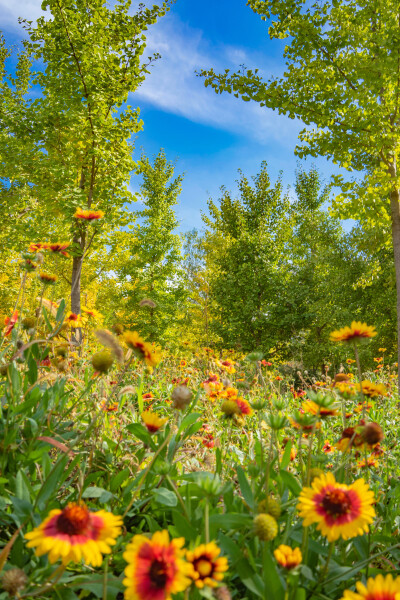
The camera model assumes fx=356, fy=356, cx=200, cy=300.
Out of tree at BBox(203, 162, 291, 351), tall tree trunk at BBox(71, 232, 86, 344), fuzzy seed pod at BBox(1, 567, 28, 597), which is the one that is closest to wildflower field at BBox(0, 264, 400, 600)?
fuzzy seed pod at BBox(1, 567, 28, 597)

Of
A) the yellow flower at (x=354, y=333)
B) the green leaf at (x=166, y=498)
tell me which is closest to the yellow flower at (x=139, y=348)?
the green leaf at (x=166, y=498)

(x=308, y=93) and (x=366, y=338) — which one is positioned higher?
(x=308, y=93)

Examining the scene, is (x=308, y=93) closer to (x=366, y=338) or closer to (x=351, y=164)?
(x=351, y=164)

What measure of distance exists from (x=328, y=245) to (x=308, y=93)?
34.5 ft

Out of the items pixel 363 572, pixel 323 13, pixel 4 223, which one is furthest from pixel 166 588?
pixel 4 223

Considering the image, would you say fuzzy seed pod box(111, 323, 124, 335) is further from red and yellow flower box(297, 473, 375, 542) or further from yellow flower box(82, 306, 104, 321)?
red and yellow flower box(297, 473, 375, 542)

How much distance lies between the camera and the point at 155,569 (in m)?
0.49

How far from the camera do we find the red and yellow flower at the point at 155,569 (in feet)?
1.57

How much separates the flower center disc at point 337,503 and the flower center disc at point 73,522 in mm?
425

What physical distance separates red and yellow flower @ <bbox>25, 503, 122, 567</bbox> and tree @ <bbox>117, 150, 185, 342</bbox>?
A: 1241cm

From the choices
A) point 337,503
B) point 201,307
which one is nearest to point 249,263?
point 201,307

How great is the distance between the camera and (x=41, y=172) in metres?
7.34

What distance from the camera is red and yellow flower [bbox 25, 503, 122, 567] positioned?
1.61ft

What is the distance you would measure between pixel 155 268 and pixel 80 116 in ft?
24.8
